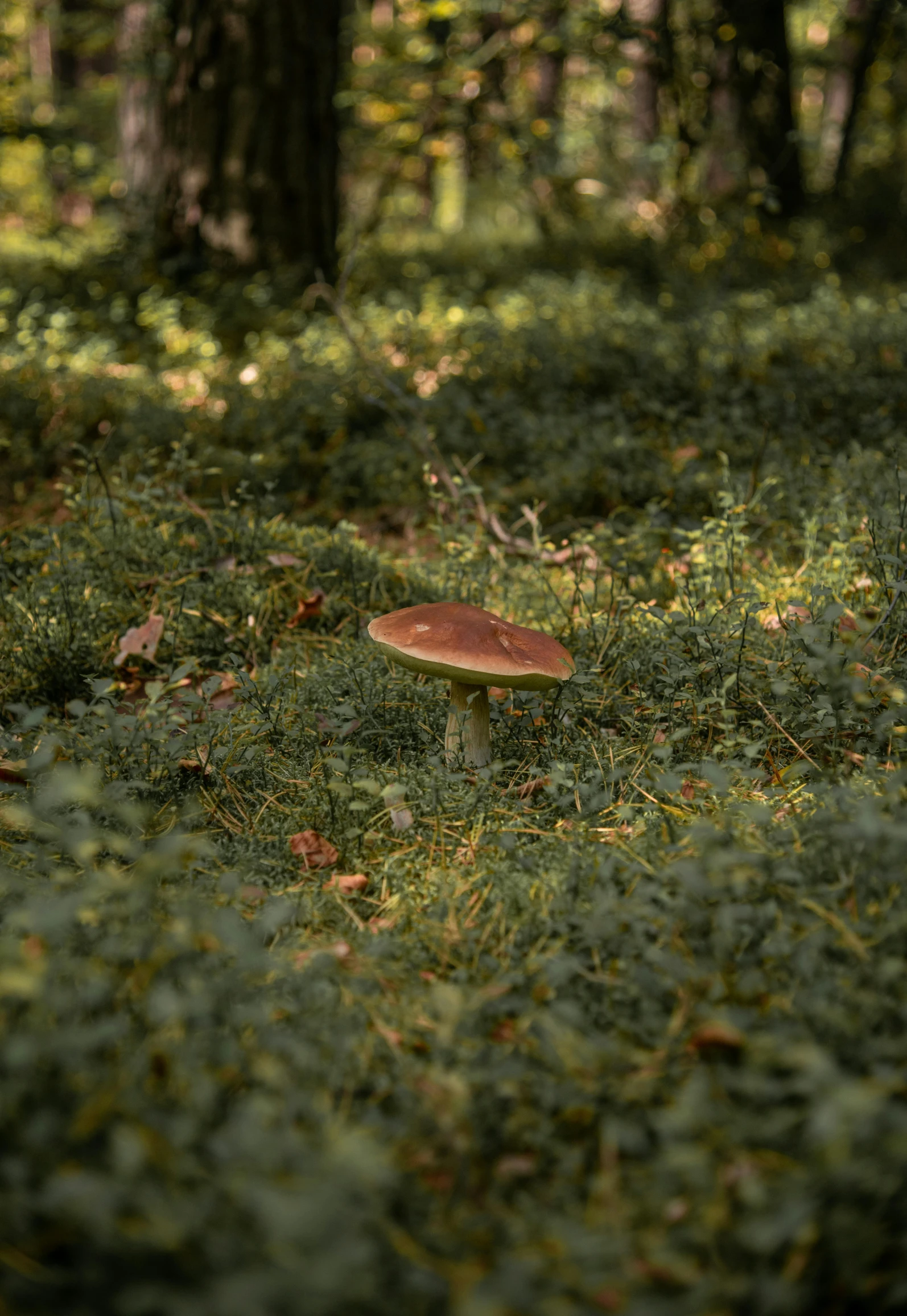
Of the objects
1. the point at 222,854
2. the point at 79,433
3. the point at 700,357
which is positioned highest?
the point at 700,357

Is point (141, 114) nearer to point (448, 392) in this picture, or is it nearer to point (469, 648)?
point (448, 392)

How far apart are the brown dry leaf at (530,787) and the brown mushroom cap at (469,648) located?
0.34 m

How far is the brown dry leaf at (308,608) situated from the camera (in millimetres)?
4152

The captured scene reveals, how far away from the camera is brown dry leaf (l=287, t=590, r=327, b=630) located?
13.6 ft

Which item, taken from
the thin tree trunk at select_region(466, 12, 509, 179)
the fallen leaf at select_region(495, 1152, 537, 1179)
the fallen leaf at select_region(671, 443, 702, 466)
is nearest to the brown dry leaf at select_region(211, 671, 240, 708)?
the fallen leaf at select_region(495, 1152, 537, 1179)

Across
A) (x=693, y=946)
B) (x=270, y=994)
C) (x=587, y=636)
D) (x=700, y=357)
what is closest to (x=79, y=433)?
(x=587, y=636)

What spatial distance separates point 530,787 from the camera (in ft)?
9.87

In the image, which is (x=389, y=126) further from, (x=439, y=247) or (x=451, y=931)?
(x=451, y=931)

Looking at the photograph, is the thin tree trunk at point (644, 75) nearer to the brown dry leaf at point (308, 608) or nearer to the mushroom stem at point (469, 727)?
the brown dry leaf at point (308, 608)

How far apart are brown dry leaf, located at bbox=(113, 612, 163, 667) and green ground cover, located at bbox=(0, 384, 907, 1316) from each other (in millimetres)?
55

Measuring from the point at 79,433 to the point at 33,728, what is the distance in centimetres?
277

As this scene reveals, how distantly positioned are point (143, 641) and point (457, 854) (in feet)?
6.24

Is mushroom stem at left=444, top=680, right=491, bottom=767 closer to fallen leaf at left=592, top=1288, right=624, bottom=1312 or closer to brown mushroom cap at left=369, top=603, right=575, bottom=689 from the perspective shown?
brown mushroom cap at left=369, top=603, right=575, bottom=689

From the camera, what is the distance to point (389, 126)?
8289 mm
